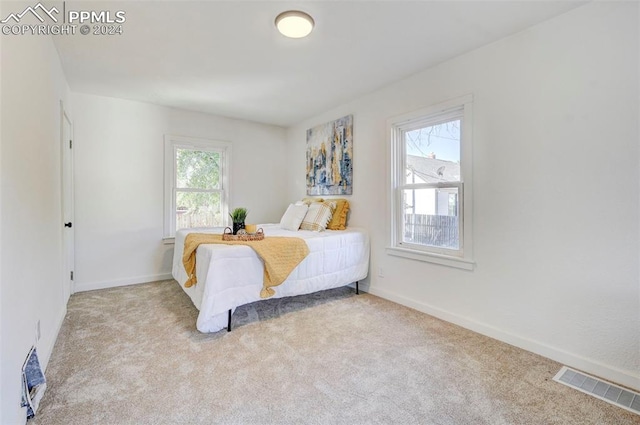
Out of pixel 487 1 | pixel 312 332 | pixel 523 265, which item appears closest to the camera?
pixel 487 1

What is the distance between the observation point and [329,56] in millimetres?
2742

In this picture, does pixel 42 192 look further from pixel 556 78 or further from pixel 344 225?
pixel 556 78

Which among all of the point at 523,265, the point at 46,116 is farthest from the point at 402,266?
the point at 46,116

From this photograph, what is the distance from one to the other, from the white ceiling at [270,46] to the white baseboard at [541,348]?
2335mm

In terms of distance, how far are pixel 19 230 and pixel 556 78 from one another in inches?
135

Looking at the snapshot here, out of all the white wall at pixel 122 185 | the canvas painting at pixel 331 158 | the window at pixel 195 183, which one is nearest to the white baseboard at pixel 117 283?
the white wall at pixel 122 185

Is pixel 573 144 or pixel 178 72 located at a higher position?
pixel 178 72

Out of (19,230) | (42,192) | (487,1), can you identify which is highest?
(487,1)

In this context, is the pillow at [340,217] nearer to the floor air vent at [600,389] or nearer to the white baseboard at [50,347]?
the floor air vent at [600,389]

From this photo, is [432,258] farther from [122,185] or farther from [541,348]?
[122,185]

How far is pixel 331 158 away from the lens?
4246mm

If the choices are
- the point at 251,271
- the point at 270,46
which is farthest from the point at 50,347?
the point at 270,46

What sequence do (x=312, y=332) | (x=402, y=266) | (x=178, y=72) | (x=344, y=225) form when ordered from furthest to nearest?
(x=344, y=225) → (x=402, y=266) → (x=178, y=72) → (x=312, y=332)

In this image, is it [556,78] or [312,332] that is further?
[312,332]
